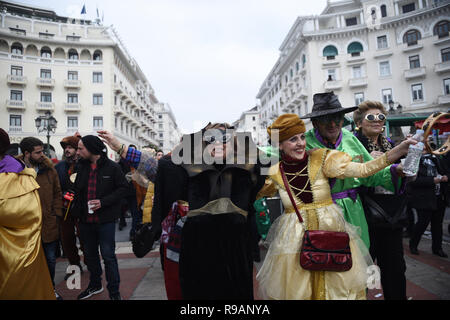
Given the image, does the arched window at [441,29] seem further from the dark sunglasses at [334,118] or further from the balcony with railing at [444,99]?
the dark sunglasses at [334,118]

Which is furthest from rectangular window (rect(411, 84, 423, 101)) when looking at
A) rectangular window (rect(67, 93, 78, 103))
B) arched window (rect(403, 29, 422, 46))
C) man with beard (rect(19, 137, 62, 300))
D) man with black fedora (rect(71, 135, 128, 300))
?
rectangular window (rect(67, 93, 78, 103))

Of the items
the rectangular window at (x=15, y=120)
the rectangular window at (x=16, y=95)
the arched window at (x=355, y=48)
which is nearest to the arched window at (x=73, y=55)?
the rectangular window at (x=16, y=95)

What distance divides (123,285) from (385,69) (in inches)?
1344

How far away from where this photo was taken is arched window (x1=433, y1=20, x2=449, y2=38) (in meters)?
25.9

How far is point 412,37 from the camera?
2775cm

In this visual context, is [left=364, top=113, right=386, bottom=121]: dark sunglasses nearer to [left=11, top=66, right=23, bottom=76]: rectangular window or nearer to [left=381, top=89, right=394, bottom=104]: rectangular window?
[left=381, top=89, right=394, bottom=104]: rectangular window

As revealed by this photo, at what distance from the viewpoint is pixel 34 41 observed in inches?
1176

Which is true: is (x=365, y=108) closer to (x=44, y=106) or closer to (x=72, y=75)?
(x=44, y=106)

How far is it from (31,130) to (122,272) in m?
32.4

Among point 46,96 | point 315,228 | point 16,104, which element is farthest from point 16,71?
point 315,228

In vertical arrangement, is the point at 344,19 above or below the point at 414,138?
above

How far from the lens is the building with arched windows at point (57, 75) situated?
28859 millimetres
